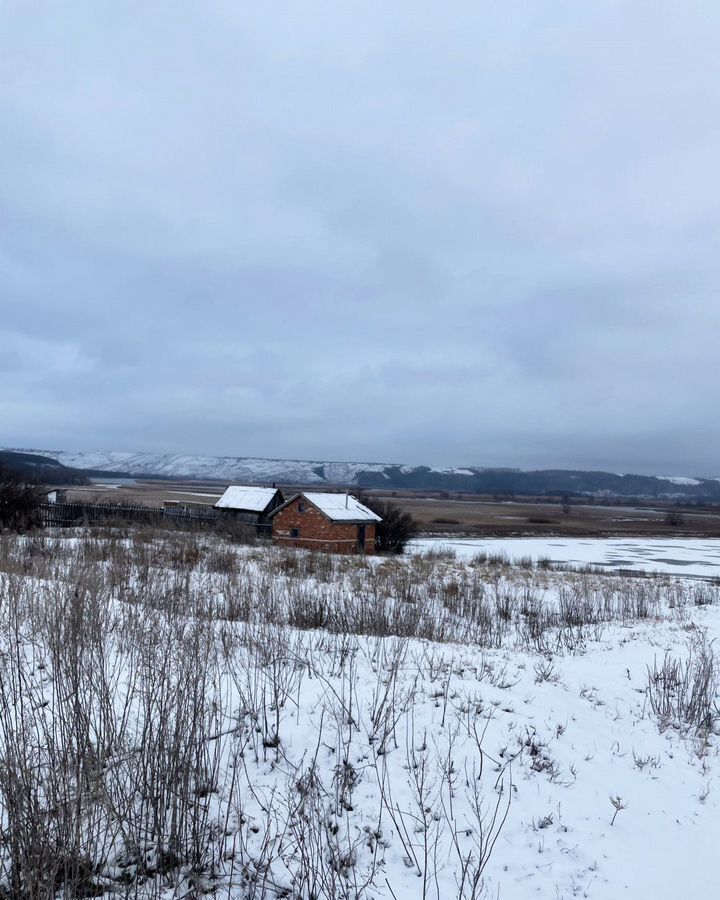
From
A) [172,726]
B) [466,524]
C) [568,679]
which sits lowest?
[466,524]

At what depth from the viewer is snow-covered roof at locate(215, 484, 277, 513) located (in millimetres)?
41000

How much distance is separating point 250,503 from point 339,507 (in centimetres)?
926

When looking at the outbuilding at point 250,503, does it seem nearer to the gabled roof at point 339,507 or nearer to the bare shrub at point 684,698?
the gabled roof at point 339,507

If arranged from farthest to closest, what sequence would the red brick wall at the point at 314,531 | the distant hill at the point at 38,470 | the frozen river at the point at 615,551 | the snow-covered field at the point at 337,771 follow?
the frozen river at the point at 615,551 < the red brick wall at the point at 314,531 < the distant hill at the point at 38,470 < the snow-covered field at the point at 337,771

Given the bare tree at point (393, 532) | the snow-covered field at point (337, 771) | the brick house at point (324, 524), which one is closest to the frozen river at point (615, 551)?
the bare tree at point (393, 532)

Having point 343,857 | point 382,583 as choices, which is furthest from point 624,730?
point 382,583

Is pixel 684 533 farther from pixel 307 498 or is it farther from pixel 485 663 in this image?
pixel 485 663

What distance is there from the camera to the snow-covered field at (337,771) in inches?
121

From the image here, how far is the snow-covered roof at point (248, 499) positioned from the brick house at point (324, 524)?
475 centimetres

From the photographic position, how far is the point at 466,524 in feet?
228

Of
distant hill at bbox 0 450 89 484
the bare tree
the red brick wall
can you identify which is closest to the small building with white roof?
the red brick wall

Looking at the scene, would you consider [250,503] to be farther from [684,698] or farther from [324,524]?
[684,698]

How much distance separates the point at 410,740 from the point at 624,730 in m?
2.50

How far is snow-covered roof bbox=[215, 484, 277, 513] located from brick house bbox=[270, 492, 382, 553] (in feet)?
15.6
